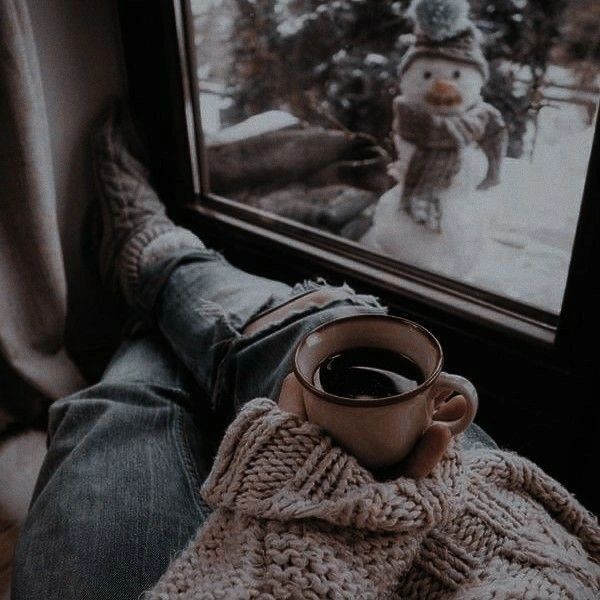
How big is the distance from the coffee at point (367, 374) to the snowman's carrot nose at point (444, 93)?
52 cm

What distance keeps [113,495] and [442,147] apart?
643mm

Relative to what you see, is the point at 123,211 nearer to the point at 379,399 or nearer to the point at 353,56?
the point at 353,56

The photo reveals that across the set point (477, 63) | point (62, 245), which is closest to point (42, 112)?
point (62, 245)

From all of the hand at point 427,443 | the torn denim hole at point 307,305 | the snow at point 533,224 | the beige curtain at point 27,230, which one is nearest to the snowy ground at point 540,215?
the snow at point 533,224

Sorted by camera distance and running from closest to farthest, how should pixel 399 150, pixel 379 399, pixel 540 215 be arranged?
pixel 379 399, pixel 540 215, pixel 399 150

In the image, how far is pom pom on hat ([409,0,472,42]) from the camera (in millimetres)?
858

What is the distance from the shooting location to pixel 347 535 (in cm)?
48

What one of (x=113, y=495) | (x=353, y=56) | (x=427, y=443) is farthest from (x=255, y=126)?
(x=427, y=443)

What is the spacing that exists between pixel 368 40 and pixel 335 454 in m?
0.74

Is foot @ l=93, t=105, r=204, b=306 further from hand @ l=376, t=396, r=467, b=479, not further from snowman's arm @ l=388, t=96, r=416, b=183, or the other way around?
hand @ l=376, t=396, r=467, b=479

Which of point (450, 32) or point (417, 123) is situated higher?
point (450, 32)

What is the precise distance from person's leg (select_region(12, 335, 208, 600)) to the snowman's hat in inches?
22.9

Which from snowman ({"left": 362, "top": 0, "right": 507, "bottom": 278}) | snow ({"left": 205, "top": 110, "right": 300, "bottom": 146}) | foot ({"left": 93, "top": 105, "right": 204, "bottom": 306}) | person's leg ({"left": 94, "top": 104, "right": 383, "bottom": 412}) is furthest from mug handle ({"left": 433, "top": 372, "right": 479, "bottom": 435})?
snow ({"left": 205, "top": 110, "right": 300, "bottom": 146})

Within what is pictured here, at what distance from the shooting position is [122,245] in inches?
42.4
